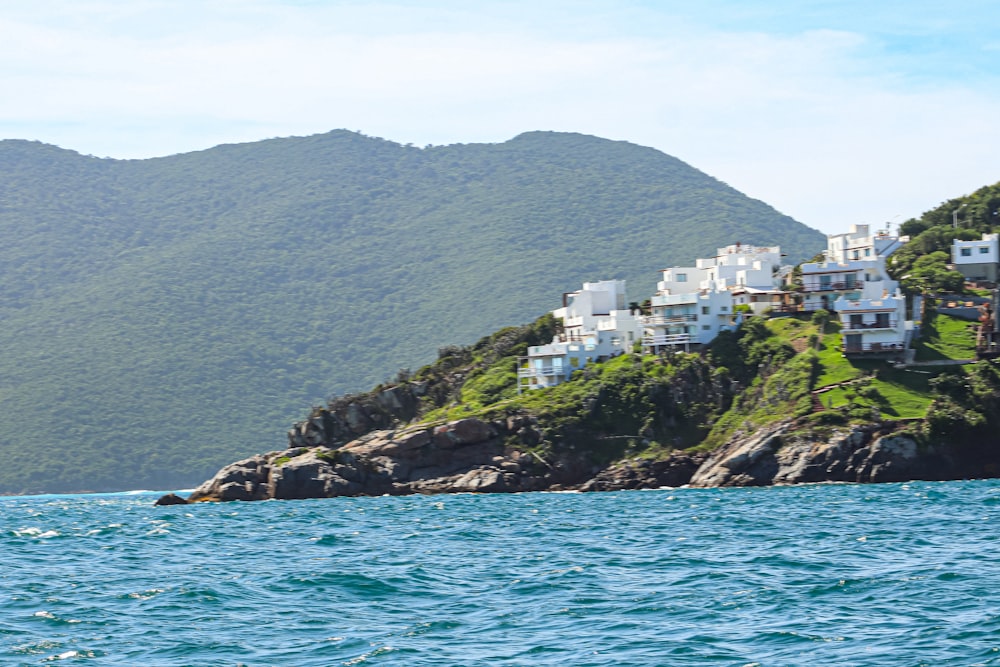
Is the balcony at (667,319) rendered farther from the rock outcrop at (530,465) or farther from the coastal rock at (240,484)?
the coastal rock at (240,484)

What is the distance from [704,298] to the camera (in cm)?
14188

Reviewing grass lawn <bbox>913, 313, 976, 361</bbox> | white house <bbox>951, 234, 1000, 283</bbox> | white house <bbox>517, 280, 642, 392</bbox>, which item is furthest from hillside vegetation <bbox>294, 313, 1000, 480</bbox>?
white house <bbox>951, 234, 1000, 283</bbox>

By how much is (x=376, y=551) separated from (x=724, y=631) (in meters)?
25.7

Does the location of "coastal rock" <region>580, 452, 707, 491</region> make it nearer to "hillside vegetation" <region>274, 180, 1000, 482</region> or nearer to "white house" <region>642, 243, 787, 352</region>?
"hillside vegetation" <region>274, 180, 1000, 482</region>

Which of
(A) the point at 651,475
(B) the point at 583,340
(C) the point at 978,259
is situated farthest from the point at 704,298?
(C) the point at 978,259

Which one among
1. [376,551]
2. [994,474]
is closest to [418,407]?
[994,474]

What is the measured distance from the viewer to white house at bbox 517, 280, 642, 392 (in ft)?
477

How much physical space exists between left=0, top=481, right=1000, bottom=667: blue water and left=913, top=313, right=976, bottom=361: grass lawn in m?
52.0

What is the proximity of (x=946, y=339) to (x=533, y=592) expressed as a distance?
94.5m

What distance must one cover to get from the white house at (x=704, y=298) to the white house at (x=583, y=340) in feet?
10.5

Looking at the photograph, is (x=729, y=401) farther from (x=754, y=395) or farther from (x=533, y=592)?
(x=533, y=592)

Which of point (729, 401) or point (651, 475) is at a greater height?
point (729, 401)

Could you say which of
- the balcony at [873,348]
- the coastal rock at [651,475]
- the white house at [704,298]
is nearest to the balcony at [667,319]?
the white house at [704,298]

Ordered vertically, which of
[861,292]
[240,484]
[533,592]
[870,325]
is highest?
[861,292]
